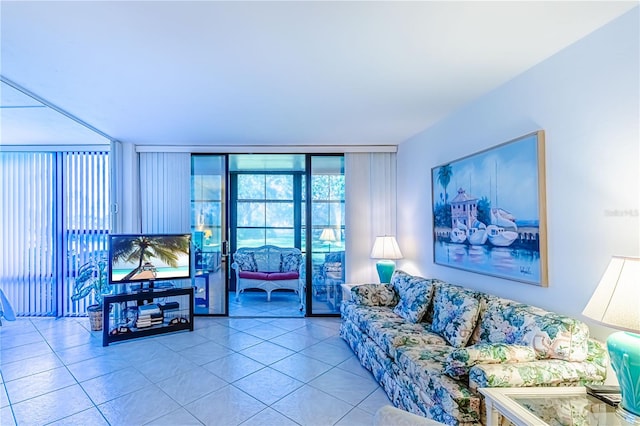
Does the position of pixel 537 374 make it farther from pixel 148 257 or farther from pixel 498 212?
pixel 148 257

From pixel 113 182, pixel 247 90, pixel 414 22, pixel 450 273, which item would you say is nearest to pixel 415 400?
pixel 450 273

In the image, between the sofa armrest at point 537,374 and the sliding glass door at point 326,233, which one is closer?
the sofa armrest at point 537,374

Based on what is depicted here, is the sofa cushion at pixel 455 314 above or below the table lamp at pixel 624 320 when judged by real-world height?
below

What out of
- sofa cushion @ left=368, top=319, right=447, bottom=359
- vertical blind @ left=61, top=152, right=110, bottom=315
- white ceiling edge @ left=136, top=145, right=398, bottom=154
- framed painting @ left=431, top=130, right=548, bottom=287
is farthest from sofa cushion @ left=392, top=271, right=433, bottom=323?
vertical blind @ left=61, top=152, right=110, bottom=315

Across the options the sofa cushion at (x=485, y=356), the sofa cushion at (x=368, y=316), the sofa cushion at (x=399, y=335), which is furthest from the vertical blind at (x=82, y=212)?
the sofa cushion at (x=485, y=356)

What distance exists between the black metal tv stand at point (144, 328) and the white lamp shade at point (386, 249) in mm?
2509

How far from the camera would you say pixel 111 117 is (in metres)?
3.26

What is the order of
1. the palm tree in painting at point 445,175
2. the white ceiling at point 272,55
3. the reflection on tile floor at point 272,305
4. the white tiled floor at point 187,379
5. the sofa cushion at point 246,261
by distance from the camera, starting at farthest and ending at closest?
A: 1. the sofa cushion at point 246,261
2. the reflection on tile floor at point 272,305
3. the palm tree in painting at point 445,175
4. the white tiled floor at point 187,379
5. the white ceiling at point 272,55

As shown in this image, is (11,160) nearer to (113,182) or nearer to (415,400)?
(113,182)

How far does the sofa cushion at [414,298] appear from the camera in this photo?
294cm

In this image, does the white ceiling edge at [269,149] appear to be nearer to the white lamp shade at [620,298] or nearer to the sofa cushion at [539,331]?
the sofa cushion at [539,331]

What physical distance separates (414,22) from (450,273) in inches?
94.8

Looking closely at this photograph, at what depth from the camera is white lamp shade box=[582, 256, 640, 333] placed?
1260mm

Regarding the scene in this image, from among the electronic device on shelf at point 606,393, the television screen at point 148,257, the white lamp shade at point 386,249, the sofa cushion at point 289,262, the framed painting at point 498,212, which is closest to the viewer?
the electronic device on shelf at point 606,393
